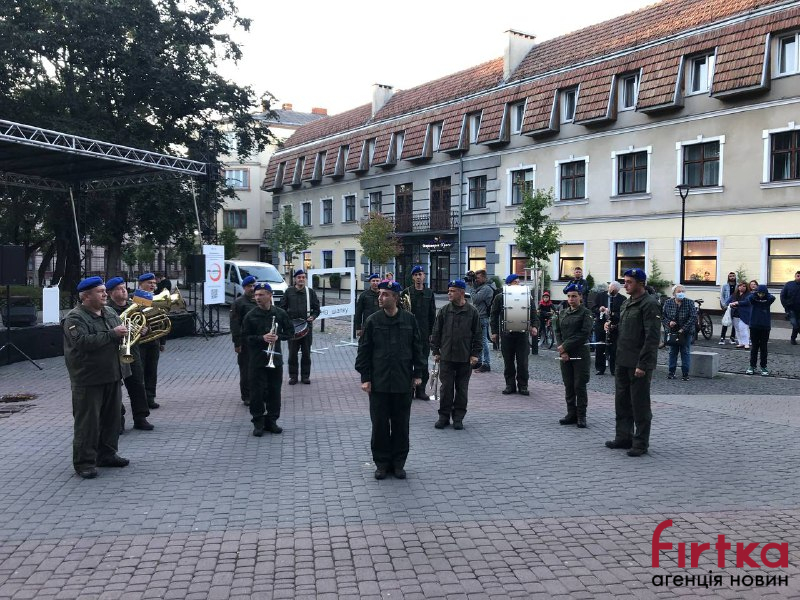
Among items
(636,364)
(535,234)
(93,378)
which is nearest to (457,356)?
(636,364)

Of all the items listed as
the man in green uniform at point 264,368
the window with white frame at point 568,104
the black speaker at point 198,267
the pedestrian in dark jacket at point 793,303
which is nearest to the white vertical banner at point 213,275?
the black speaker at point 198,267

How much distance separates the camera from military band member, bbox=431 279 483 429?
9.09 meters

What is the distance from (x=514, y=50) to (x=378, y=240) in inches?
452

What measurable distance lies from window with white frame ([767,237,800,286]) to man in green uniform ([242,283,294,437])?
19.6 metres

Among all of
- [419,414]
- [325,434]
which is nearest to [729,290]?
[419,414]

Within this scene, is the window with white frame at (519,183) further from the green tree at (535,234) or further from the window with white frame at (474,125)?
the green tree at (535,234)

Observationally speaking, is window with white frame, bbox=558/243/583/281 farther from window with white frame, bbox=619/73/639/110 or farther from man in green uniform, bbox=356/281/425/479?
man in green uniform, bbox=356/281/425/479

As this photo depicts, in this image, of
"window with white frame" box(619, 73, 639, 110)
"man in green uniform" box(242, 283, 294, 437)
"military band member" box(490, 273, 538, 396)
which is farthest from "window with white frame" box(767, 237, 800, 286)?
"man in green uniform" box(242, 283, 294, 437)

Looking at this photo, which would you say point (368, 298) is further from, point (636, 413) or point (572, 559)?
point (572, 559)

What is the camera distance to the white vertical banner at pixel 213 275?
19359 mm

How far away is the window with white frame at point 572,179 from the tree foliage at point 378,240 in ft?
33.5

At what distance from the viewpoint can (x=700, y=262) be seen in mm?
25312

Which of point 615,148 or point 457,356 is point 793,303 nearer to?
point 615,148

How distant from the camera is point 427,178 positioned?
37.5m
